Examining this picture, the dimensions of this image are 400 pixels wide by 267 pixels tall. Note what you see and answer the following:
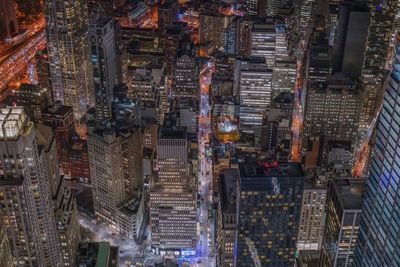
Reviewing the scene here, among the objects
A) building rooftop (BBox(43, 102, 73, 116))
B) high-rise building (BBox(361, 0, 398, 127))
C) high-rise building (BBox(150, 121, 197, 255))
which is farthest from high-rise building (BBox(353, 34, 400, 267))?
high-rise building (BBox(361, 0, 398, 127))

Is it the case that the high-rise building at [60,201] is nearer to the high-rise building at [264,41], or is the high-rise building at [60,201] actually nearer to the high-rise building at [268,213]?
the high-rise building at [268,213]

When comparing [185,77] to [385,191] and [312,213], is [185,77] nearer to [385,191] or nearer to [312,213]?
[312,213]

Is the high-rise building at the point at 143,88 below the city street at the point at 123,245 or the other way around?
the other way around

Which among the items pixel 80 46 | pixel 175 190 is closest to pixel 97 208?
pixel 175 190

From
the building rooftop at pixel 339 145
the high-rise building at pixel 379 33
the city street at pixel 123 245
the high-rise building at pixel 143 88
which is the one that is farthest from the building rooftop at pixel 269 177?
the high-rise building at pixel 379 33

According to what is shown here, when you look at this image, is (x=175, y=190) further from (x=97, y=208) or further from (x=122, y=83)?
(x=122, y=83)

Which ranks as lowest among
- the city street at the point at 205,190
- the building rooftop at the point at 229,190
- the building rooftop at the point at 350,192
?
the city street at the point at 205,190

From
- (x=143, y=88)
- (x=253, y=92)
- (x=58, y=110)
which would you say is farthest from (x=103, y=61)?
(x=253, y=92)
